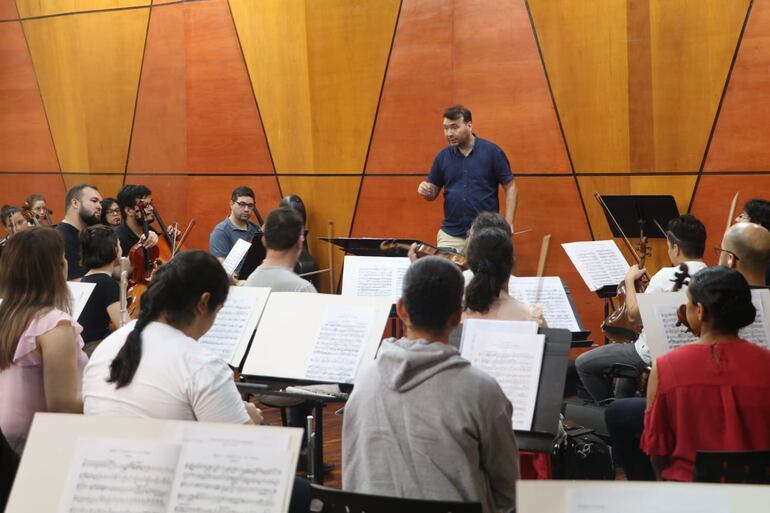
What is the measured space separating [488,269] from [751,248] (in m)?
1.26

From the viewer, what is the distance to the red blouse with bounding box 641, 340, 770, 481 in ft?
9.56

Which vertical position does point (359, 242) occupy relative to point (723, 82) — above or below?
below

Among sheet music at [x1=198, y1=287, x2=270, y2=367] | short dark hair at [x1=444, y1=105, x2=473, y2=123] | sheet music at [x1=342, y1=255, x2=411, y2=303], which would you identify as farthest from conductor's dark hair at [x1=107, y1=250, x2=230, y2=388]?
short dark hair at [x1=444, y1=105, x2=473, y2=123]

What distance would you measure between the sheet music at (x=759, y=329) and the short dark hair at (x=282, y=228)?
1.91 meters

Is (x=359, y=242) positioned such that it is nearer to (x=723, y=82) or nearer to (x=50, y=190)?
(x=723, y=82)

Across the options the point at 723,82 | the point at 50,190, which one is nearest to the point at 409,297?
the point at 723,82

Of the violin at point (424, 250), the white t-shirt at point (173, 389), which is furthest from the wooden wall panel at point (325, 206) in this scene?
the white t-shirt at point (173, 389)

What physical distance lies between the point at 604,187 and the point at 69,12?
19.1ft

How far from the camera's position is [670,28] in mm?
6477

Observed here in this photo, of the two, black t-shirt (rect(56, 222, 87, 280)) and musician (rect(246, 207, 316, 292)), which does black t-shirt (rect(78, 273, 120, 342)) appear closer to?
musician (rect(246, 207, 316, 292))

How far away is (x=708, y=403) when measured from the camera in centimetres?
293

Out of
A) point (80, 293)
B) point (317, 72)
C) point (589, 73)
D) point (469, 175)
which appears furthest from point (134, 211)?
point (589, 73)

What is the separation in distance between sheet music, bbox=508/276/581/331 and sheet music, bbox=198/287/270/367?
1.23m

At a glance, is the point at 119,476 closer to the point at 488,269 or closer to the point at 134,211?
the point at 488,269
